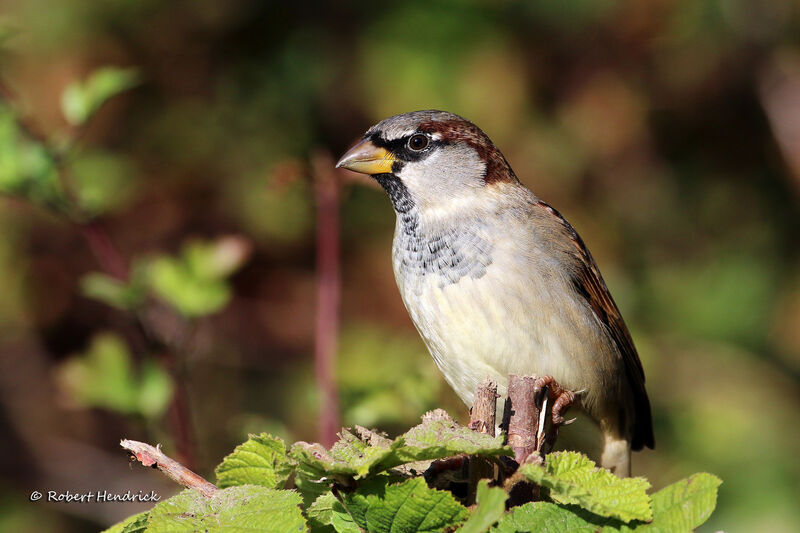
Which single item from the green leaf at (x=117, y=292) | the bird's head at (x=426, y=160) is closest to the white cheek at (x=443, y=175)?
the bird's head at (x=426, y=160)

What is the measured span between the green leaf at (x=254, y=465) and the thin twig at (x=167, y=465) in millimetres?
54

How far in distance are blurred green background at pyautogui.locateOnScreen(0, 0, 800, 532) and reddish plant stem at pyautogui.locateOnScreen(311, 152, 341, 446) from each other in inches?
49.0

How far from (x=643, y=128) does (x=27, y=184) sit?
3.03m

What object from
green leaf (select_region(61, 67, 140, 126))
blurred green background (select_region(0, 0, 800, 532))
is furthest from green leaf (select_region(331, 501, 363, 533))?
blurred green background (select_region(0, 0, 800, 532))

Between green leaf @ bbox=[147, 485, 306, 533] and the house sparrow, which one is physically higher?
the house sparrow

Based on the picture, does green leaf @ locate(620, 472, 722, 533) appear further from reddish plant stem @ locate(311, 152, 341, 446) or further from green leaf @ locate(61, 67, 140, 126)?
green leaf @ locate(61, 67, 140, 126)

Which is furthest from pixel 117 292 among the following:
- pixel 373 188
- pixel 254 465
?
pixel 373 188

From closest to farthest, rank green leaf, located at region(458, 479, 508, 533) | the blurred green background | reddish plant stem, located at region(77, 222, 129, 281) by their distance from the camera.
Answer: green leaf, located at region(458, 479, 508, 533) → reddish plant stem, located at region(77, 222, 129, 281) → the blurred green background

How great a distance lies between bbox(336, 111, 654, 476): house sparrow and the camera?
2.25 meters

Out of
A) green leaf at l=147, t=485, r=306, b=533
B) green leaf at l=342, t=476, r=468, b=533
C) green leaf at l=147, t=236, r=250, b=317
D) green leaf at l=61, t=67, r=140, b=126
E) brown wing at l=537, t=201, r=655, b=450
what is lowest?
green leaf at l=342, t=476, r=468, b=533

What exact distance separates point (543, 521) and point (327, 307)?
1364mm

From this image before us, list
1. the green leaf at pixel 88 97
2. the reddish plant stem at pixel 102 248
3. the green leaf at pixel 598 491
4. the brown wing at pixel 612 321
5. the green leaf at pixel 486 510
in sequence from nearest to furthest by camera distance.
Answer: the green leaf at pixel 486 510 → the green leaf at pixel 598 491 → the green leaf at pixel 88 97 → the reddish plant stem at pixel 102 248 → the brown wing at pixel 612 321

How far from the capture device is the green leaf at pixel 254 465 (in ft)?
4.57

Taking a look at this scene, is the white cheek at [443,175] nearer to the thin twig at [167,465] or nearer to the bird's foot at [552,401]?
the bird's foot at [552,401]
